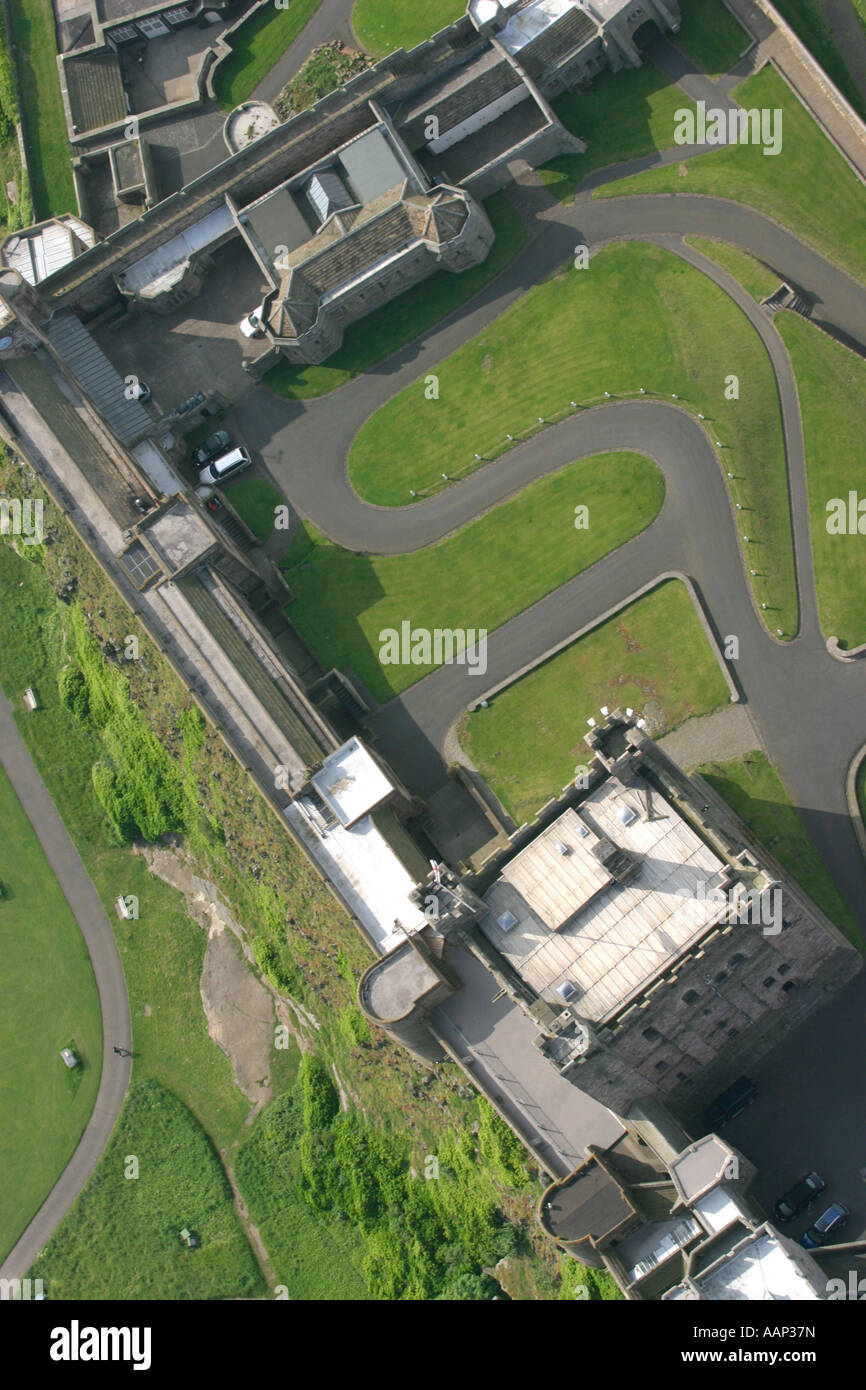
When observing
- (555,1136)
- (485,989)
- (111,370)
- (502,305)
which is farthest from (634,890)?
(111,370)

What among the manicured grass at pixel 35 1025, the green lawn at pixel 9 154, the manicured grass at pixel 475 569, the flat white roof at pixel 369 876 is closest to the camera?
the flat white roof at pixel 369 876

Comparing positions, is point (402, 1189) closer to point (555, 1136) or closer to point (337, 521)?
point (555, 1136)

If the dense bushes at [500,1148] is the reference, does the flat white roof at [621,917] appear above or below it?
above

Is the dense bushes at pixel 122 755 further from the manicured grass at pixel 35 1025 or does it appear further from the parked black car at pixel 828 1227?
the parked black car at pixel 828 1227

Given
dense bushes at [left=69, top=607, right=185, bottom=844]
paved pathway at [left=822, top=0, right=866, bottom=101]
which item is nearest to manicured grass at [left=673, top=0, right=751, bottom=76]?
paved pathway at [left=822, top=0, right=866, bottom=101]

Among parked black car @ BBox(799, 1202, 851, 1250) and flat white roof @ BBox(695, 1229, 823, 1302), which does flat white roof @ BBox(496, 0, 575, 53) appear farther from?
parked black car @ BBox(799, 1202, 851, 1250)

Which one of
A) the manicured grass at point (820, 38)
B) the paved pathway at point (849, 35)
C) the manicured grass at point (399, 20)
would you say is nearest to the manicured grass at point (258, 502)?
the manicured grass at point (399, 20)
